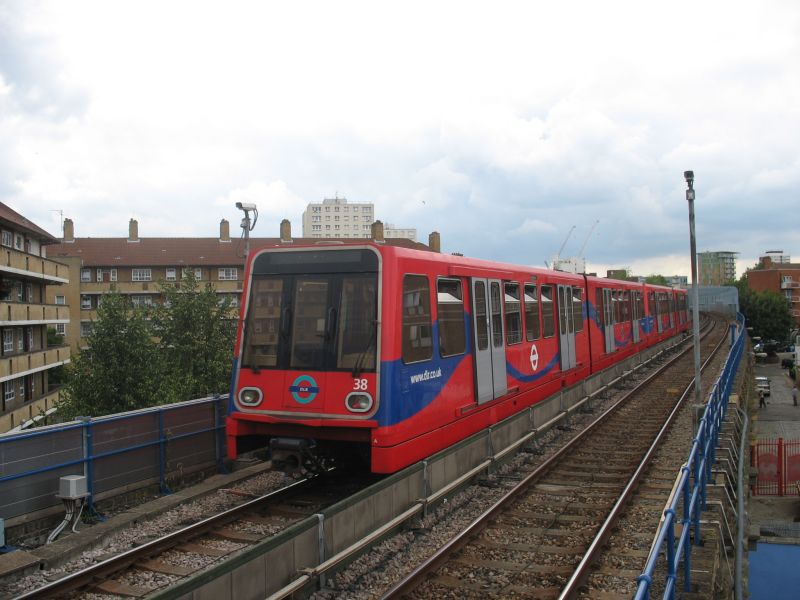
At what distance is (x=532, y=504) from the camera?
9.65 meters

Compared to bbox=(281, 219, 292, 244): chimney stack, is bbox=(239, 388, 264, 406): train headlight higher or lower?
lower

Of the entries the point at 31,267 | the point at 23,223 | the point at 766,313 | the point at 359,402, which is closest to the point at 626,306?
the point at 359,402

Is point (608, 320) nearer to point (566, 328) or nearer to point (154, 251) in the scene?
point (566, 328)

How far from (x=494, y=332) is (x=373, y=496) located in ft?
15.6

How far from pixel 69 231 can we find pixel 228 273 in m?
17.0

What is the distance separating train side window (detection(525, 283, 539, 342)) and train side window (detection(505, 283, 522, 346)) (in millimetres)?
519

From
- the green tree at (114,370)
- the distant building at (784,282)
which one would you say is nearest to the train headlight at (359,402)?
the green tree at (114,370)

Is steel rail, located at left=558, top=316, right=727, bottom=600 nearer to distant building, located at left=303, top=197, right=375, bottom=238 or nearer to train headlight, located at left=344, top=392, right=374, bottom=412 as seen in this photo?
train headlight, located at left=344, top=392, right=374, bottom=412

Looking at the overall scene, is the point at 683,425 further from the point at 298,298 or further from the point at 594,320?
the point at 298,298

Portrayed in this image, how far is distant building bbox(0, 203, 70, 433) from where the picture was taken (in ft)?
108

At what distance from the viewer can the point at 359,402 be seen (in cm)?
850

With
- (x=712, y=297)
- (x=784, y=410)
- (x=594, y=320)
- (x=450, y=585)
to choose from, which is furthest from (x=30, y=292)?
(x=712, y=297)

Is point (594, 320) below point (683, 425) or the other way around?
the other way around

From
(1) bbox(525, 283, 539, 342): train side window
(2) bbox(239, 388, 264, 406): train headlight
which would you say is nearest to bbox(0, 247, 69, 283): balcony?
(1) bbox(525, 283, 539, 342): train side window
